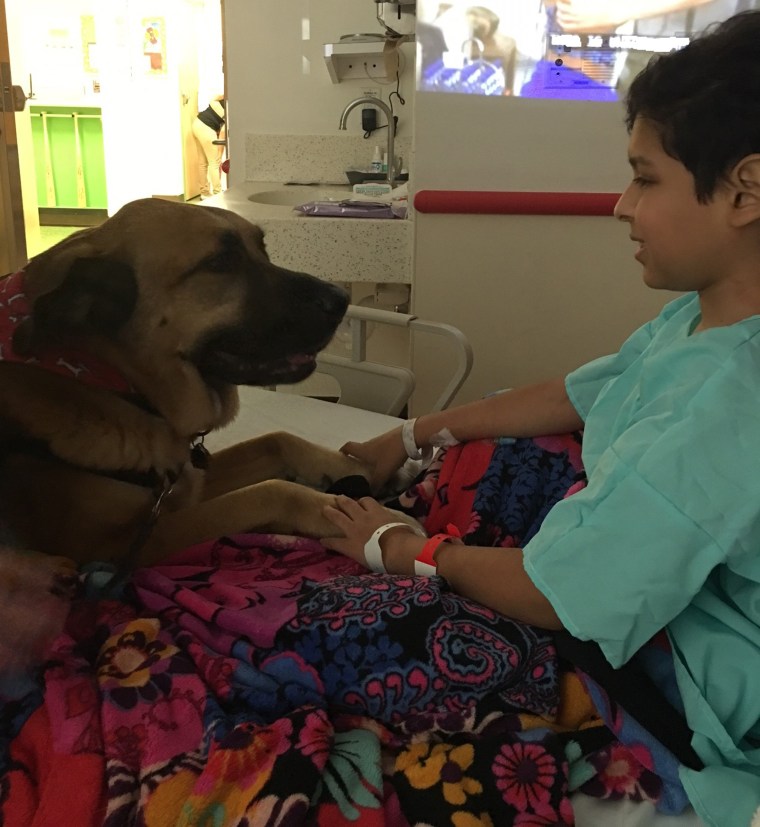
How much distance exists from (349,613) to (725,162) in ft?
1.81

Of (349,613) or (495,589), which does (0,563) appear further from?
(495,589)

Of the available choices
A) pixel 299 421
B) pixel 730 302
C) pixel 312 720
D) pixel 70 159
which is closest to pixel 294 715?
pixel 312 720

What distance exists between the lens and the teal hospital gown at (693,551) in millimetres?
650

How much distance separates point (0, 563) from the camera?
3.14 ft

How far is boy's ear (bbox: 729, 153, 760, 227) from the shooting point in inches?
28.0

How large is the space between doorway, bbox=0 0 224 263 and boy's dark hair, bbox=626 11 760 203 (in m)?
6.20

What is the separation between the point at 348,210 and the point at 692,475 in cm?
175

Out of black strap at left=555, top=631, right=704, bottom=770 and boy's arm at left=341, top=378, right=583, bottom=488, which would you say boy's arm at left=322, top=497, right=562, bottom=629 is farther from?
boy's arm at left=341, top=378, right=583, bottom=488

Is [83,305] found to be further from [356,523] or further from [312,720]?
[312,720]

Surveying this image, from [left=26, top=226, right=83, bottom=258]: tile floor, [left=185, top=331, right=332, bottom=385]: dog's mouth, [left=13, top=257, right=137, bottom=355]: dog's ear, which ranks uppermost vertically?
[left=13, top=257, right=137, bottom=355]: dog's ear

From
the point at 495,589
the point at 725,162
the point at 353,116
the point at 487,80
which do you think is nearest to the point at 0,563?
the point at 495,589

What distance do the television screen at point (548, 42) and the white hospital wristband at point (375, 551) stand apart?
137cm

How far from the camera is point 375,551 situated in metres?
1.00

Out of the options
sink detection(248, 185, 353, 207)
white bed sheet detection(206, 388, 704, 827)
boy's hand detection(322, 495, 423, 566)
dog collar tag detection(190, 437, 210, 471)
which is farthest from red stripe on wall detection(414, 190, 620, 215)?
boy's hand detection(322, 495, 423, 566)
